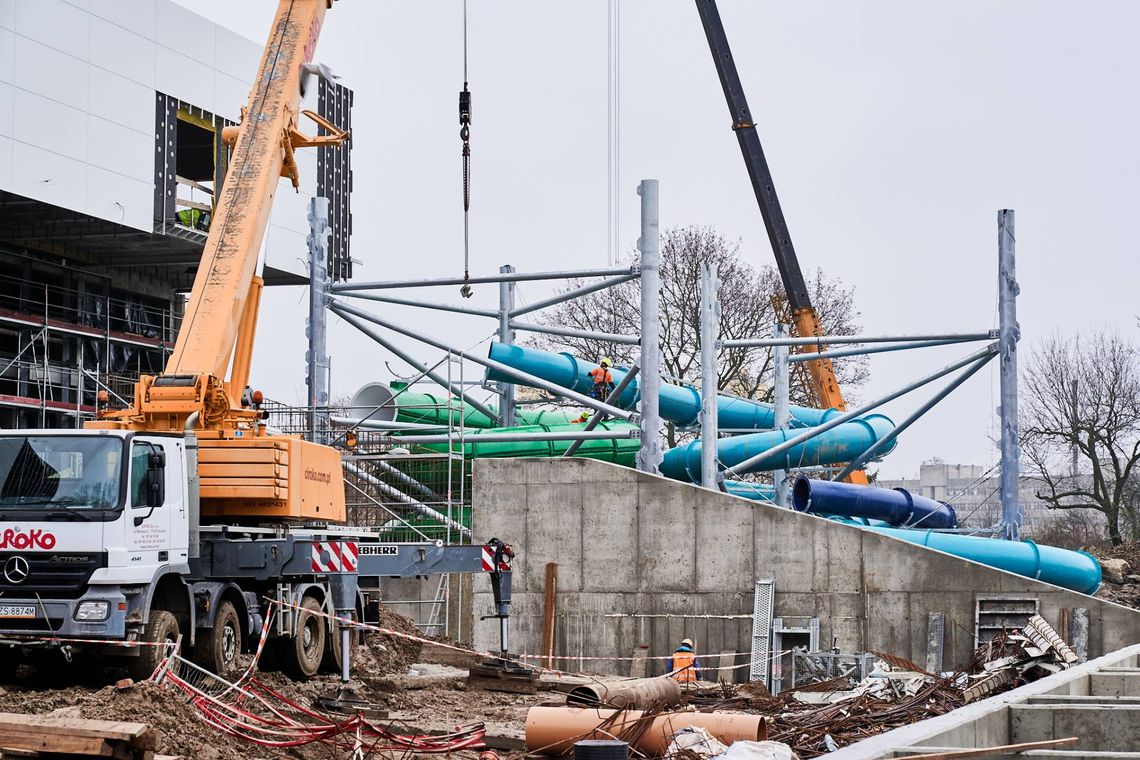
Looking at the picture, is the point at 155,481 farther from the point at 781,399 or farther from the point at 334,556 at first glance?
the point at 781,399

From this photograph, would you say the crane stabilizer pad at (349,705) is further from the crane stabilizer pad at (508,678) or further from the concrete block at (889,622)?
the concrete block at (889,622)

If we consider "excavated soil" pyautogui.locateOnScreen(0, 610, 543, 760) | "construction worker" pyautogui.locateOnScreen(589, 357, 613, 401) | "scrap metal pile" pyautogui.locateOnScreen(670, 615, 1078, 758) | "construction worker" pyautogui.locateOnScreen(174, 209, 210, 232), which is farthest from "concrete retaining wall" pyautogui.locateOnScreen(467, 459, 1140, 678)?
"construction worker" pyautogui.locateOnScreen(174, 209, 210, 232)

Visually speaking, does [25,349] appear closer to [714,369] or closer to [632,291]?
[714,369]

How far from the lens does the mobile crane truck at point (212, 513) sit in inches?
529

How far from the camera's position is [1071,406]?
52.2m

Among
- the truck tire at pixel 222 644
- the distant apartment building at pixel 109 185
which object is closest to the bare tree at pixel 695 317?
the distant apartment building at pixel 109 185

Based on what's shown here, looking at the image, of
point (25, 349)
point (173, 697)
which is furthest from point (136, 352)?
point (173, 697)

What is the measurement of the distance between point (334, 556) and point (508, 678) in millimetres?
2729

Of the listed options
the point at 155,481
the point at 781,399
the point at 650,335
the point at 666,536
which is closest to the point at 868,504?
the point at 781,399

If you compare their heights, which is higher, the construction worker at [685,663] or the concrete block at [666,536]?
the concrete block at [666,536]

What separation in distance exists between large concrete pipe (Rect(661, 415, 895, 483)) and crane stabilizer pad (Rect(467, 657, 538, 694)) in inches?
450

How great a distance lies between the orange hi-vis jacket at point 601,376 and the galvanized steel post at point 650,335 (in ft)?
15.0

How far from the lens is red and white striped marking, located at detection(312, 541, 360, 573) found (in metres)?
16.5

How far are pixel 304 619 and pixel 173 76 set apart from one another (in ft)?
66.3
